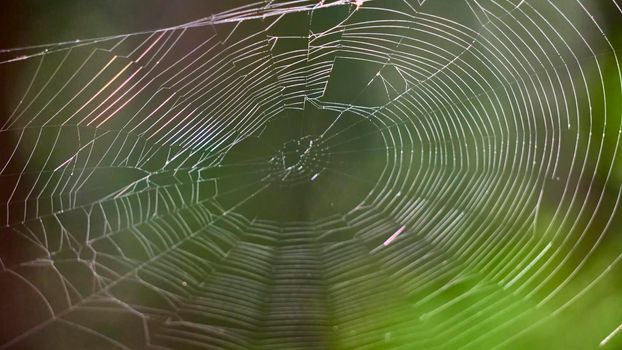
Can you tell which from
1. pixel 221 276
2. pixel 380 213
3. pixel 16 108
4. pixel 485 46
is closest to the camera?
pixel 16 108

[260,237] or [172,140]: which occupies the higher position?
[172,140]

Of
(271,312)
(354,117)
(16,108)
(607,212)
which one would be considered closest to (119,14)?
(16,108)

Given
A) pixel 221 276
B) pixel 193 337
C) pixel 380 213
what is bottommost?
pixel 193 337

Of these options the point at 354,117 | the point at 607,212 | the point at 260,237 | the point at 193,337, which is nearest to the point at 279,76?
the point at 354,117

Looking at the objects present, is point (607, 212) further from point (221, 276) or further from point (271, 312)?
point (221, 276)

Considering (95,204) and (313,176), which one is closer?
(95,204)

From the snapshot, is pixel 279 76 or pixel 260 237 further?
pixel 260 237

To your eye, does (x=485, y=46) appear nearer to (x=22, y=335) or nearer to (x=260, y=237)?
(x=260, y=237)

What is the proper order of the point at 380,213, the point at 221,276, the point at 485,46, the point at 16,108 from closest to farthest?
1. the point at 16,108
2. the point at 485,46
3. the point at 221,276
4. the point at 380,213
